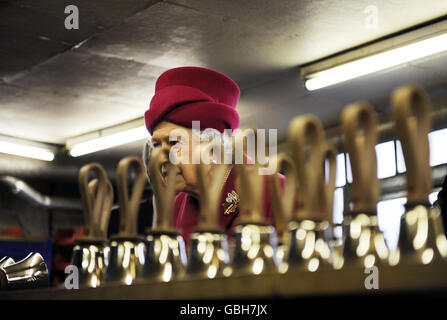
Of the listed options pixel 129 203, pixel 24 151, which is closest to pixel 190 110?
pixel 129 203

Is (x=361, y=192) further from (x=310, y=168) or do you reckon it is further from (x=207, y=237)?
(x=207, y=237)

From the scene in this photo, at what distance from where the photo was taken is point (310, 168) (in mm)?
753

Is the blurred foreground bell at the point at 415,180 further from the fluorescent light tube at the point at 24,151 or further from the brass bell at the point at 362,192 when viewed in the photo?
the fluorescent light tube at the point at 24,151

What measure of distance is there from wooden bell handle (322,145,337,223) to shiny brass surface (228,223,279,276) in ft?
0.24

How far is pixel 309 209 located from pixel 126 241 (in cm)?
31

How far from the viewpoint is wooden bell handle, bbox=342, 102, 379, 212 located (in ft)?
2.31

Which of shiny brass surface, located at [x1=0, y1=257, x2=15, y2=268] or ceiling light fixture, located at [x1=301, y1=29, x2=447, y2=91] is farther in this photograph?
ceiling light fixture, located at [x1=301, y1=29, x2=447, y2=91]

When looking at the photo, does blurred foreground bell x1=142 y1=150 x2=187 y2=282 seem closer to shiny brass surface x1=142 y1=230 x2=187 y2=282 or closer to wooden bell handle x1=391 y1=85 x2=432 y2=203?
shiny brass surface x1=142 y1=230 x2=187 y2=282

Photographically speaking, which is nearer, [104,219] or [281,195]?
[281,195]

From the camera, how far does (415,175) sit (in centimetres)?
69

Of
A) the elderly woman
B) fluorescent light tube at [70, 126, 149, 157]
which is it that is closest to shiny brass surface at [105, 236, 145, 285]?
the elderly woman
